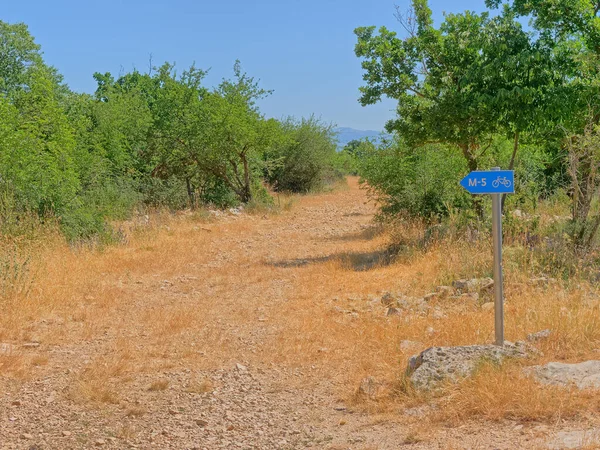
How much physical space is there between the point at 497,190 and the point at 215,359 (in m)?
3.30

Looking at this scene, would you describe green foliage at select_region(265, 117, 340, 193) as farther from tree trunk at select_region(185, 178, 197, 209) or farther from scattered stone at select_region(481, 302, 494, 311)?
scattered stone at select_region(481, 302, 494, 311)

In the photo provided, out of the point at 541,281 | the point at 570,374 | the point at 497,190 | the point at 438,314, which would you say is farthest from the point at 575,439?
the point at 541,281

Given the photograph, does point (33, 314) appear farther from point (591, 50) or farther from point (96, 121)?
point (96, 121)

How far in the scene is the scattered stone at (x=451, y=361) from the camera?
4844 mm

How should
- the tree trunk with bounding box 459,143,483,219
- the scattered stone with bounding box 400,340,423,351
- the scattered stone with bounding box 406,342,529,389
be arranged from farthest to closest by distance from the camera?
the tree trunk with bounding box 459,143,483,219 < the scattered stone with bounding box 400,340,423,351 < the scattered stone with bounding box 406,342,529,389

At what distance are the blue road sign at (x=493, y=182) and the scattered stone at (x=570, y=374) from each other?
142 cm

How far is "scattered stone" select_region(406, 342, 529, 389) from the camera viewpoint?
4.84 metres

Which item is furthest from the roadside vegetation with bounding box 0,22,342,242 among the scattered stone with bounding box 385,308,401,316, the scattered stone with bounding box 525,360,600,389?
the scattered stone with bounding box 525,360,600,389

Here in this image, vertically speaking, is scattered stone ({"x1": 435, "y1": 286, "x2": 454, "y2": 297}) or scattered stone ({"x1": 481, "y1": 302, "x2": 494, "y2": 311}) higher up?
scattered stone ({"x1": 435, "y1": 286, "x2": 454, "y2": 297})

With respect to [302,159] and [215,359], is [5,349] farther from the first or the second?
[302,159]

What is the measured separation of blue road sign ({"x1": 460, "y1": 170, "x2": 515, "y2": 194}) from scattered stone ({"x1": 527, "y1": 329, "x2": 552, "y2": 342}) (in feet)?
5.19

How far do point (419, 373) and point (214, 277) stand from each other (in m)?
6.48

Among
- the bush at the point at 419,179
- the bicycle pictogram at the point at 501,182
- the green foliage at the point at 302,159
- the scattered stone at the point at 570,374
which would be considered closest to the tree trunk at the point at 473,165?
the bush at the point at 419,179

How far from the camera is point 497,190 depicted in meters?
5.00
